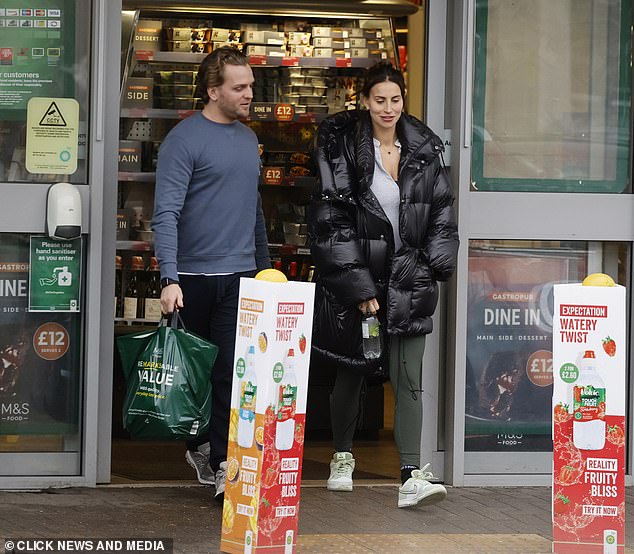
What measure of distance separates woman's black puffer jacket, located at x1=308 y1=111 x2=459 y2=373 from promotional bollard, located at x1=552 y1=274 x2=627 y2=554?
3.25ft

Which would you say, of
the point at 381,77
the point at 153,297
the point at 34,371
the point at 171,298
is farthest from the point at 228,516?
the point at 153,297

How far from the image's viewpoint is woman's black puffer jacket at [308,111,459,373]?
557 centimetres

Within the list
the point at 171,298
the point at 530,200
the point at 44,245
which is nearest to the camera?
the point at 171,298

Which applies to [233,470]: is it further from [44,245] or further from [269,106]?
[269,106]

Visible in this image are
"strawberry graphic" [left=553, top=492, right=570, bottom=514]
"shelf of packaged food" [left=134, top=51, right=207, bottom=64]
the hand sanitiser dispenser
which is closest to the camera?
"strawberry graphic" [left=553, top=492, right=570, bottom=514]

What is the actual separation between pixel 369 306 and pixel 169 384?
0.97 metres

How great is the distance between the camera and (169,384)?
527 centimetres

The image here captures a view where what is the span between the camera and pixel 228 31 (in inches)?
319

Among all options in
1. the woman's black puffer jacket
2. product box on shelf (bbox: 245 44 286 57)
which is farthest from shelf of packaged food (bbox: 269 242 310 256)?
the woman's black puffer jacket

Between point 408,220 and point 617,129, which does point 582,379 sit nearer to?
point 408,220

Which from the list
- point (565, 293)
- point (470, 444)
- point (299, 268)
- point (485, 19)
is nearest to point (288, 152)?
point (299, 268)

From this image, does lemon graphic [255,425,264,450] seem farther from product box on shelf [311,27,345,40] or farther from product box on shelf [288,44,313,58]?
product box on shelf [311,27,345,40]

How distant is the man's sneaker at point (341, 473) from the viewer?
5980 mm

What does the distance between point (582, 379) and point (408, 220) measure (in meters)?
1.24
